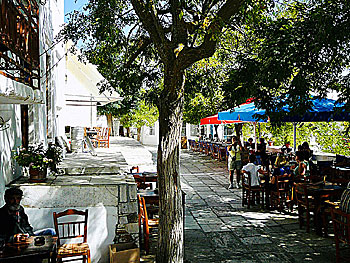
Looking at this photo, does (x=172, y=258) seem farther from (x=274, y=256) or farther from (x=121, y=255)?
(x=274, y=256)

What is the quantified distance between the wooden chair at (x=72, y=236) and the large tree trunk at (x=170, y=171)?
1.05 metres

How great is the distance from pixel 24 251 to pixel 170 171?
2033 mm

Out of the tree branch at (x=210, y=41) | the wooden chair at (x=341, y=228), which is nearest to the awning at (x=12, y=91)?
the tree branch at (x=210, y=41)

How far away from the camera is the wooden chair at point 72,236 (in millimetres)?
4779

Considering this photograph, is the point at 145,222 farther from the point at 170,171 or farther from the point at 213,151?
the point at 213,151

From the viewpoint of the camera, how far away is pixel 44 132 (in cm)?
828

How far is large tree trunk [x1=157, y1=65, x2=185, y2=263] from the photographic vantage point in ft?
16.2

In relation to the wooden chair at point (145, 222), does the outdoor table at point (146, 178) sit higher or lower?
higher

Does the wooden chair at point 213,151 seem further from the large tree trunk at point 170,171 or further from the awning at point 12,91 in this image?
A: the awning at point 12,91

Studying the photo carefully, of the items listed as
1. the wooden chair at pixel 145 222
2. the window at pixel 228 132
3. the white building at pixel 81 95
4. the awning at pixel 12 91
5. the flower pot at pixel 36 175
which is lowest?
the wooden chair at pixel 145 222

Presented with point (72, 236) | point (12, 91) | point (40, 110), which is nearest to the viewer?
point (12, 91)

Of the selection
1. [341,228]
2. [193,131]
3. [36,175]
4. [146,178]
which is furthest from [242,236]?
[193,131]

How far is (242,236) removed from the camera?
669 cm

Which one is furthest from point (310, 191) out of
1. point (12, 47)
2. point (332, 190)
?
point (12, 47)
